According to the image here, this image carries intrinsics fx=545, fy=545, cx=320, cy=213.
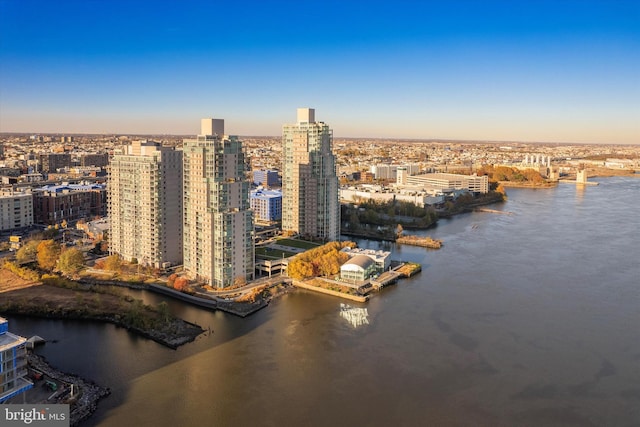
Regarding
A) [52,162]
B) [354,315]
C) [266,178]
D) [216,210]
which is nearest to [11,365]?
[216,210]

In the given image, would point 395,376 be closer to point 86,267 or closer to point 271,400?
point 271,400

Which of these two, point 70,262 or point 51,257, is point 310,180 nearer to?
point 70,262

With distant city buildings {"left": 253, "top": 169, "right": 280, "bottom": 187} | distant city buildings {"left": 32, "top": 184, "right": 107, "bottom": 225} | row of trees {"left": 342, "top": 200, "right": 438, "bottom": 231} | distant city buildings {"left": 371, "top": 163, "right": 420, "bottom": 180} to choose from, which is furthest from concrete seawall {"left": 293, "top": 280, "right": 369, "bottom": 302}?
distant city buildings {"left": 371, "top": 163, "right": 420, "bottom": 180}

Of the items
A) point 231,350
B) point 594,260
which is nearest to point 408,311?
point 231,350

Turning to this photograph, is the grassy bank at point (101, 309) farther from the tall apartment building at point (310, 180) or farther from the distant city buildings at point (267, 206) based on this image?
the distant city buildings at point (267, 206)

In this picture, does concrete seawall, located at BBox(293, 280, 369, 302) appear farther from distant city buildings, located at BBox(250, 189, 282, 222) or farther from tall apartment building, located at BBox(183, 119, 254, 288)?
distant city buildings, located at BBox(250, 189, 282, 222)

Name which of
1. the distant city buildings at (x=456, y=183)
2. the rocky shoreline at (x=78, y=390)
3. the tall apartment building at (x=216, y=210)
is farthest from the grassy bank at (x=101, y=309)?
the distant city buildings at (x=456, y=183)
